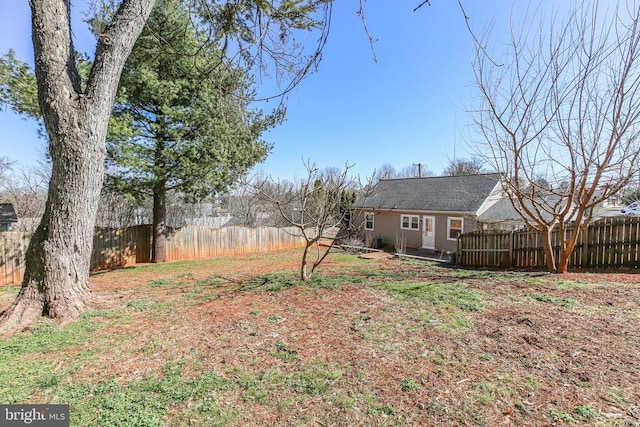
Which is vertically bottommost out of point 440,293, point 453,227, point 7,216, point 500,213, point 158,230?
point 440,293

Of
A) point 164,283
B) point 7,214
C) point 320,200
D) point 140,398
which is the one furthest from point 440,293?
point 7,214

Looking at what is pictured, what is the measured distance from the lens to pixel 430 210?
15.1m

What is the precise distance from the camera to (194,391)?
221 centimetres

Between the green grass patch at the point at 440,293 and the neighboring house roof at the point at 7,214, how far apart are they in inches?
755

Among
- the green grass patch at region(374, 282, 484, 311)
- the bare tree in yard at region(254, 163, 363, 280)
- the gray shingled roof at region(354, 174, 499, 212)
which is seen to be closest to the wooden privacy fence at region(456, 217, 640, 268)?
the green grass patch at region(374, 282, 484, 311)

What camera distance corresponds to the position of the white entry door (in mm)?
15156


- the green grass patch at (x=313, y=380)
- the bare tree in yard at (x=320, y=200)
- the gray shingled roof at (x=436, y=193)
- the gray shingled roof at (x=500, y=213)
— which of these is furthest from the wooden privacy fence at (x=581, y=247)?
the green grass patch at (x=313, y=380)

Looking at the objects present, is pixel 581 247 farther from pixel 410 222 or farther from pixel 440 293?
pixel 410 222

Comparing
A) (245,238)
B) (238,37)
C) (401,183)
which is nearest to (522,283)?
(238,37)

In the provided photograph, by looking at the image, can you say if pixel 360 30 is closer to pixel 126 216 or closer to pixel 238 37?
pixel 238 37

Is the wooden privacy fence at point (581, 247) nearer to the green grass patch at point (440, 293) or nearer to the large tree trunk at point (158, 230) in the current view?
the green grass patch at point (440, 293)

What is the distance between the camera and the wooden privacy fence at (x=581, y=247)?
6.53m

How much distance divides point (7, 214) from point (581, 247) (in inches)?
969

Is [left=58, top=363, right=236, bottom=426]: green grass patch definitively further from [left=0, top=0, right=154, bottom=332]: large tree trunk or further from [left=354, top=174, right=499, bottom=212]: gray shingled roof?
[left=354, top=174, right=499, bottom=212]: gray shingled roof
